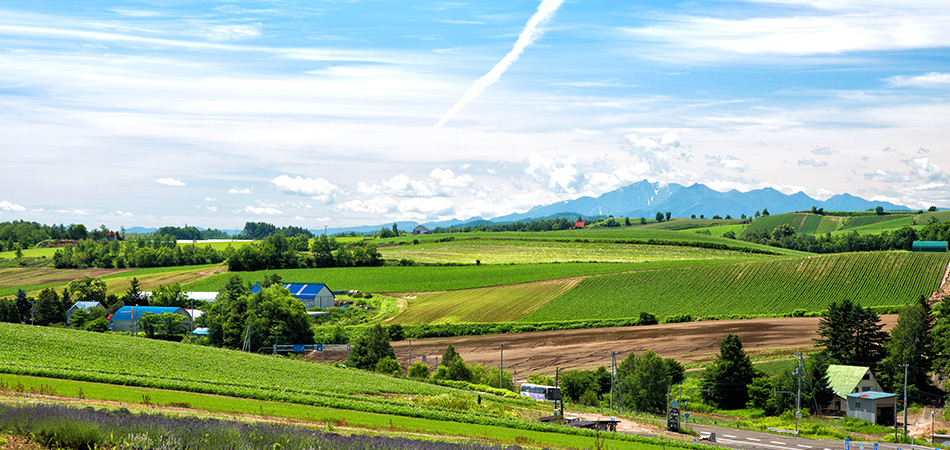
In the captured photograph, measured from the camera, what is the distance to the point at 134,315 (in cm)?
11162

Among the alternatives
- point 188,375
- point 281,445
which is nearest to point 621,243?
point 188,375

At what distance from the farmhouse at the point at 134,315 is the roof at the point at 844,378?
91.3 meters

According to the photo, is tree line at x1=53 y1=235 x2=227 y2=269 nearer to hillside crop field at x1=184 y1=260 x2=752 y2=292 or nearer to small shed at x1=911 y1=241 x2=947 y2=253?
hillside crop field at x1=184 y1=260 x2=752 y2=292

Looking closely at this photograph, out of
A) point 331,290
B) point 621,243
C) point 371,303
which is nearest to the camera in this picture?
point 371,303

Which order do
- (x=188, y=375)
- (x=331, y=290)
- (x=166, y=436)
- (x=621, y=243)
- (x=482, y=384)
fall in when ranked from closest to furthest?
(x=166, y=436) < (x=188, y=375) < (x=482, y=384) < (x=331, y=290) < (x=621, y=243)

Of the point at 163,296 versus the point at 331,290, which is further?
the point at 331,290

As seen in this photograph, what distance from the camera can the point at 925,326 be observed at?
73438mm

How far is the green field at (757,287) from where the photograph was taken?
9975 centimetres

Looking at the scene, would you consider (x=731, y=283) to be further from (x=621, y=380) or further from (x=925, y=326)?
(x=621, y=380)

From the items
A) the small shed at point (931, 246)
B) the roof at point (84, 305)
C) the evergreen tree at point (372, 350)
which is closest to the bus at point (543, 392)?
the evergreen tree at point (372, 350)

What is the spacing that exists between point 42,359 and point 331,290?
9914 cm

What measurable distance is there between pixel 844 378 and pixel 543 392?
3055cm

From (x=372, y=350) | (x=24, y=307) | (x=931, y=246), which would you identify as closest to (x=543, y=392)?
(x=372, y=350)

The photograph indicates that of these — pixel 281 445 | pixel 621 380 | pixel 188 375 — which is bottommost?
pixel 621 380
